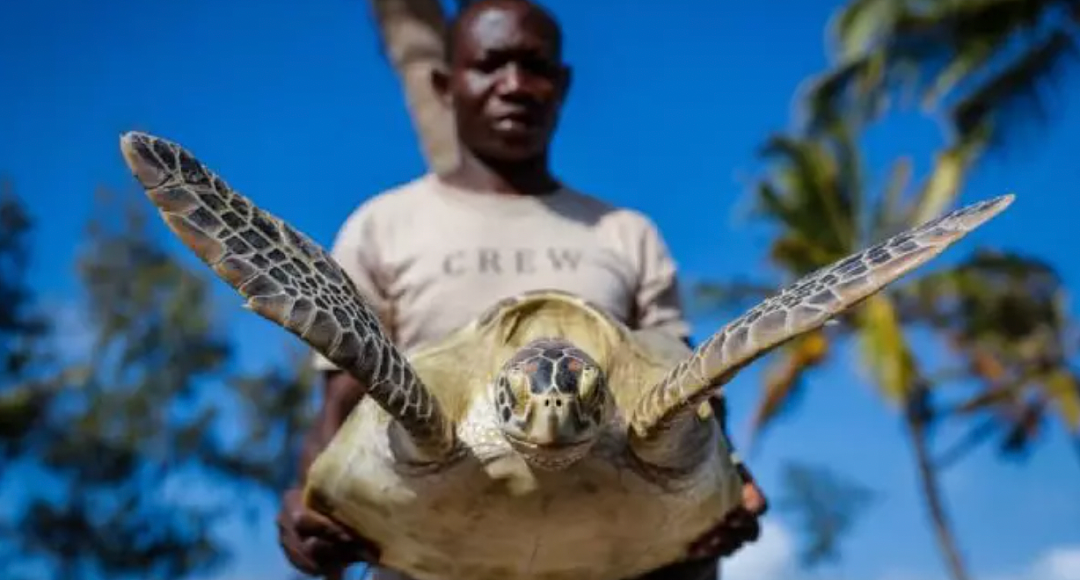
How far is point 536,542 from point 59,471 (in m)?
12.7

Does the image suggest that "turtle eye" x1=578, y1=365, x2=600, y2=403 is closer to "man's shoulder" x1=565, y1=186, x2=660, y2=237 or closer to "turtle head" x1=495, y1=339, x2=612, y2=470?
"turtle head" x1=495, y1=339, x2=612, y2=470

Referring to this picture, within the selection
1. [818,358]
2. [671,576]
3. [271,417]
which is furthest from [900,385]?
[671,576]

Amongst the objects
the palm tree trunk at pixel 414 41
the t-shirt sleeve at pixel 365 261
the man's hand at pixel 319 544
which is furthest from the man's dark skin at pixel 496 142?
the palm tree trunk at pixel 414 41

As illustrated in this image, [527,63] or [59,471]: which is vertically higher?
[59,471]

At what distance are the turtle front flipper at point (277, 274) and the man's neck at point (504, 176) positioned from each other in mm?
644

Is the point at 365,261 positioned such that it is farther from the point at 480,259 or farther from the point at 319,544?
the point at 319,544

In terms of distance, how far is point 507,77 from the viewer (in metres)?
1.88

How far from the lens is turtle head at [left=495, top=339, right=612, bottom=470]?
1.25m

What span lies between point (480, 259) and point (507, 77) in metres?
0.31

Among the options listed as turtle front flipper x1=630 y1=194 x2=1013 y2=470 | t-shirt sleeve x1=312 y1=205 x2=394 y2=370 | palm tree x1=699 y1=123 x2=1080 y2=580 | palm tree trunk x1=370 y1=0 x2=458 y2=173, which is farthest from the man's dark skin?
palm tree x1=699 y1=123 x2=1080 y2=580

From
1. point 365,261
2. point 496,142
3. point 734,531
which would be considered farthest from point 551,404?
point 496,142

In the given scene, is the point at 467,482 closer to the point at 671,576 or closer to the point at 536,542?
the point at 536,542

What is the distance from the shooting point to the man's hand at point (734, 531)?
166 centimetres

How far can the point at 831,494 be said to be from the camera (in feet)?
101
